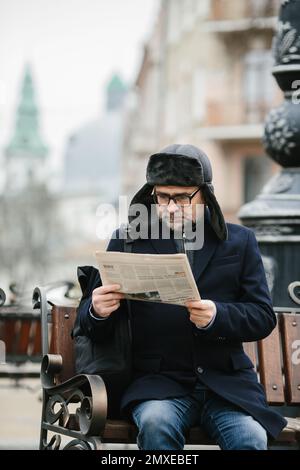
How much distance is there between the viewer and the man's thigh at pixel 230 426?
5137 millimetres

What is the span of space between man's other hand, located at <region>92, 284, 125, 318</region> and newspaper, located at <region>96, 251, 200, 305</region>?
0.03m

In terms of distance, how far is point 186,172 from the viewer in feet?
17.6

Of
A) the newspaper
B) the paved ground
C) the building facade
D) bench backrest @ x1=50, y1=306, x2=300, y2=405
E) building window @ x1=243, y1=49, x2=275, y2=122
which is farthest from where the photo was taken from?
building window @ x1=243, y1=49, x2=275, y2=122

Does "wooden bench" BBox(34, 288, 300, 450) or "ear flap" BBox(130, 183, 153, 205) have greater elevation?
"ear flap" BBox(130, 183, 153, 205)

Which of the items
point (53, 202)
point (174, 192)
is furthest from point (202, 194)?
point (53, 202)

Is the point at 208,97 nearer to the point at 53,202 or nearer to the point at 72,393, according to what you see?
the point at 53,202

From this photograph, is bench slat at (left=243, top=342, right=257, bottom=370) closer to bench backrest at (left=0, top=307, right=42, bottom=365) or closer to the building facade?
bench backrest at (left=0, top=307, right=42, bottom=365)

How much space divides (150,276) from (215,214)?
1.93ft

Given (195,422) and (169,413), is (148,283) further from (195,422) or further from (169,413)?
(195,422)

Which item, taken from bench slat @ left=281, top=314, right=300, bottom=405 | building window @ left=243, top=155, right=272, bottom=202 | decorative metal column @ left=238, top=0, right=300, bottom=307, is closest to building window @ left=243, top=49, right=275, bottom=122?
building window @ left=243, top=155, right=272, bottom=202

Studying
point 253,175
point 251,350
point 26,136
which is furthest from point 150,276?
point 26,136

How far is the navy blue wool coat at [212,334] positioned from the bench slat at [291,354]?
1.93ft

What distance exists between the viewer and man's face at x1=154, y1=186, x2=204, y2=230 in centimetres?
539
